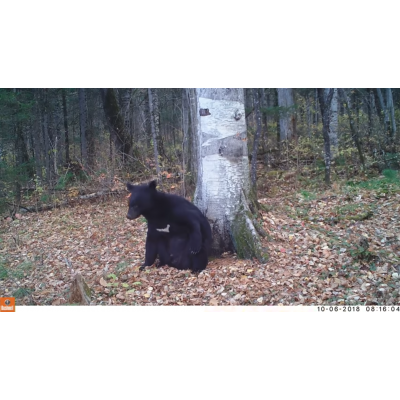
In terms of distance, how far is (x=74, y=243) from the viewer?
5.59 meters

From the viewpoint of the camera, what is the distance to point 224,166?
5371 millimetres

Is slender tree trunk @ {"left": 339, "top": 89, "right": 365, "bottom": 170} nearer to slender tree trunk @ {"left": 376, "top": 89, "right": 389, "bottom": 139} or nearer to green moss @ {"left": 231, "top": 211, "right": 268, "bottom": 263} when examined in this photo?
slender tree trunk @ {"left": 376, "top": 89, "right": 389, "bottom": 139}

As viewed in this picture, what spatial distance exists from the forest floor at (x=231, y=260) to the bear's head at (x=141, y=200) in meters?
0.73

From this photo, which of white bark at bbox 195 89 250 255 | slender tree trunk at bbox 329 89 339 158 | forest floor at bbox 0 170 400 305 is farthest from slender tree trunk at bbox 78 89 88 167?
slender tree trunk at bbox 329 89 339 158

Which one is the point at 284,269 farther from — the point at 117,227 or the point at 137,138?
the point at 137,138

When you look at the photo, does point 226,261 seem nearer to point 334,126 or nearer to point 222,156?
point 222,156

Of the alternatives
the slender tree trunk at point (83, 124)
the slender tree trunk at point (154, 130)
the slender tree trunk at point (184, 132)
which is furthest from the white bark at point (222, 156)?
the slender tree trunk at point (83, 124)

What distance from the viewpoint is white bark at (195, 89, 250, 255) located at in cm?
530

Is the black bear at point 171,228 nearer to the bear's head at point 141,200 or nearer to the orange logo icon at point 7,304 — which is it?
the bear's head at point 141,200

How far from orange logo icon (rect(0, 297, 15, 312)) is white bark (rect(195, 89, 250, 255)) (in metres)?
2.80

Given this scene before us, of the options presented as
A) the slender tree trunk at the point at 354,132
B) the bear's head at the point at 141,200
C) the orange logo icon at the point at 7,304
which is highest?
the slender tree trunk at the point at 354,132

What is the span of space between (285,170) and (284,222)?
1.83m

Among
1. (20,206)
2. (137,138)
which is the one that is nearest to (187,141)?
(137,138)

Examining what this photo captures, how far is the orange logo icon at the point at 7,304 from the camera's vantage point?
4914 mm
